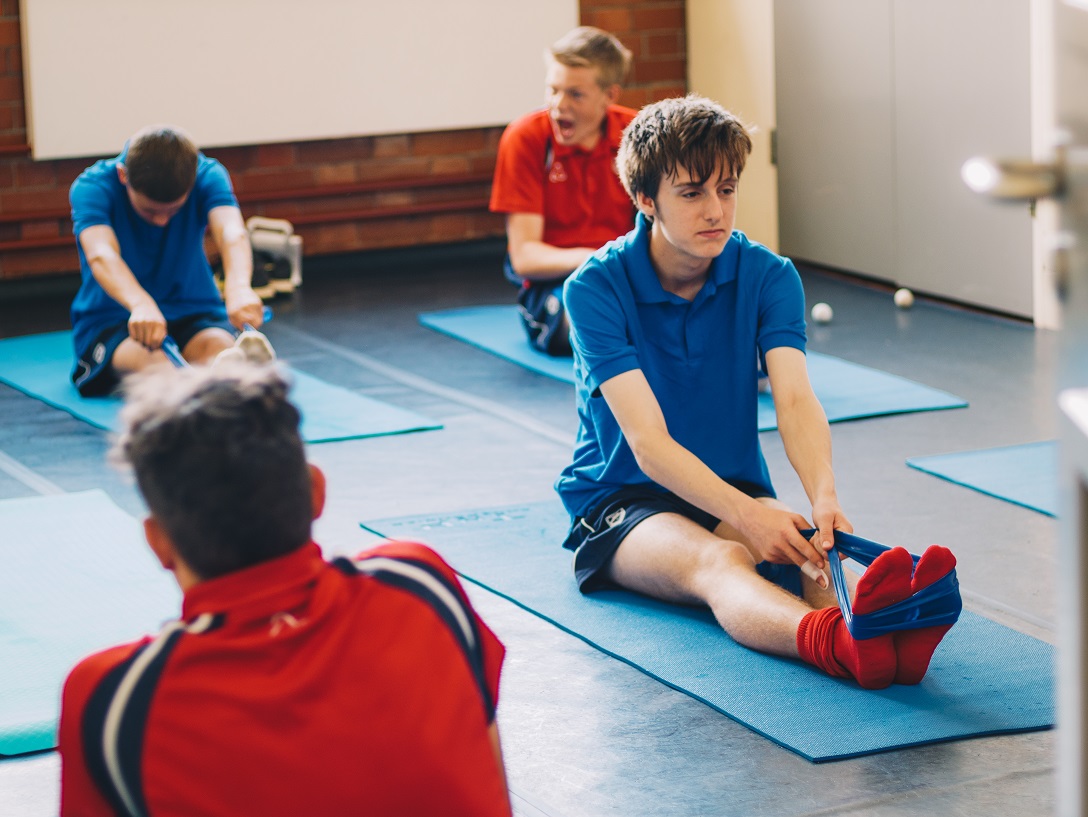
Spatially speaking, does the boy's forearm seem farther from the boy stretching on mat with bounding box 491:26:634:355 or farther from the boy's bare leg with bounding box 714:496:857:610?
the boy stretching on mat with bounding box 491:26:634:355

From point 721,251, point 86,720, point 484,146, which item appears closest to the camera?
point 86,720

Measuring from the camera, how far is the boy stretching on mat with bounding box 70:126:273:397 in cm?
397

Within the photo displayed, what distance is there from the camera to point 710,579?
2504 millimetres

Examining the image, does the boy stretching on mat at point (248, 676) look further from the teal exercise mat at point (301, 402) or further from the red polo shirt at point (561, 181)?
the red polo shirt at point (561, 181)

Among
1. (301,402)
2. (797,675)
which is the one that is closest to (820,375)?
(301,402)

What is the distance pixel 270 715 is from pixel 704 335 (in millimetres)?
1578

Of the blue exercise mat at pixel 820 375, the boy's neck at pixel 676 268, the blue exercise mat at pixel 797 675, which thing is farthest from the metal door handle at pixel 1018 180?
the blue exercise mat at pixel 820 375

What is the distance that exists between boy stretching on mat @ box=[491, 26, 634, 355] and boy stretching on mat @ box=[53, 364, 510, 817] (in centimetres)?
333

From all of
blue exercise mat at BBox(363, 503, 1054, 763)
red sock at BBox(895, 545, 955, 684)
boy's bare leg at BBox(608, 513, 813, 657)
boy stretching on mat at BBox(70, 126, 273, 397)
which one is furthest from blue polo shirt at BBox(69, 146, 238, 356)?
red sock at BBox(895, 545, 955, 684)

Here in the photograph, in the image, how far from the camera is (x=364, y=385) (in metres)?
4.59

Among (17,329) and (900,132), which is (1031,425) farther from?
(17,329)

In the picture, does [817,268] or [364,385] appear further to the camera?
[817,268]

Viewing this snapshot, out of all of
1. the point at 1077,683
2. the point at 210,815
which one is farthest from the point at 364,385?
the point at 1077,683

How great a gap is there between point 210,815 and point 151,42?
537 centimetres
